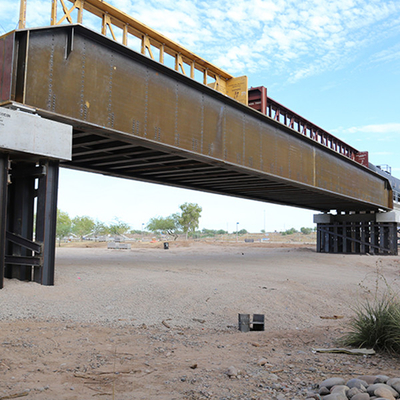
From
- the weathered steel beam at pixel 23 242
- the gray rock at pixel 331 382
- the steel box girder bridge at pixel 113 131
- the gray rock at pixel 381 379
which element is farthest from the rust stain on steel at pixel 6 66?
the gray rock at pixel 381 379

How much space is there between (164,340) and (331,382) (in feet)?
9.08

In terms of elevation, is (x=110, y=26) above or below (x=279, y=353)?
above

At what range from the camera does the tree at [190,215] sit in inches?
3285

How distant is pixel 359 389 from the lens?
12.6 feet

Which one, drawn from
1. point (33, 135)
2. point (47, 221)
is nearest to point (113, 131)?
point (33, 135)

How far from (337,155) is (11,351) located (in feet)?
74.9

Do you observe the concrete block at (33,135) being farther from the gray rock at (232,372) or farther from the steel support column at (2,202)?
the gray rock at (232,372)

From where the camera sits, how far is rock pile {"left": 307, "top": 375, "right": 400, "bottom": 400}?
143 inches

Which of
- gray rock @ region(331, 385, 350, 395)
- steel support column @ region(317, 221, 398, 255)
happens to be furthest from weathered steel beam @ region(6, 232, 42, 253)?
steel support column @ region(317, 221, 398, 255)

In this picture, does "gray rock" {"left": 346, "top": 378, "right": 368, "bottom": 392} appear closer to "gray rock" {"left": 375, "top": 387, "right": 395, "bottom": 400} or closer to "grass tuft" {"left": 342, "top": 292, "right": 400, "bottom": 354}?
"gray rock" {"left": 375, "top": 387, "right": 395, "bottom": 400}

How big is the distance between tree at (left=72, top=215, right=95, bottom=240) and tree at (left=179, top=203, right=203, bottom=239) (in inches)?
911

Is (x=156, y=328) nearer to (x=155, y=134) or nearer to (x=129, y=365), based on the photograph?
(x=129, y=365)

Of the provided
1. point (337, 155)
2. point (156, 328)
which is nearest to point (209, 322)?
point (156, 328)

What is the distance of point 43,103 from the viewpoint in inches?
361
